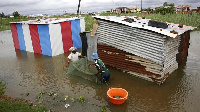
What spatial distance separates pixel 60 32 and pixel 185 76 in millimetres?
9529

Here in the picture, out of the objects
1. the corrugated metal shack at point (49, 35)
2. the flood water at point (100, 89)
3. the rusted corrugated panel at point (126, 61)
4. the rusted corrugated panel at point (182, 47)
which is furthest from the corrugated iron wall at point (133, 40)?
the corrugated metal shack at point (49, 35)

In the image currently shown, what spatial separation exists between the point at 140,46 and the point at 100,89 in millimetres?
2889

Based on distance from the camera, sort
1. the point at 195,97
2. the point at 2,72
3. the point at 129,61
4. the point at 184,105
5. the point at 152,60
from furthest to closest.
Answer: the point at 2,72 < the point at 129,61 < the point at 152,60 < the point at 195,97 < the point at 184,105

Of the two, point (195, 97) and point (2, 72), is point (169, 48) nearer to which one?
point (195, 97)

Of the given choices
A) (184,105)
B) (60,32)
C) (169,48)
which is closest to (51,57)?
(60,32)

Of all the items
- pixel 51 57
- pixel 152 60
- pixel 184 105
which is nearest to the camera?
pixel 184 105

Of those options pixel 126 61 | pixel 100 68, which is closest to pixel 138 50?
pixel 126 61

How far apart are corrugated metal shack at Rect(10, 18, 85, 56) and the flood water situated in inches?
90.2

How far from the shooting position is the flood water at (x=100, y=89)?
5.98 metres

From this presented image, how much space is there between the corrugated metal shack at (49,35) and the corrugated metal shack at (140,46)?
4620mm

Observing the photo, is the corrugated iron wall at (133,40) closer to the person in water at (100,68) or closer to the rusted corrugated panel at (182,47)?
the person in water at (100,68)

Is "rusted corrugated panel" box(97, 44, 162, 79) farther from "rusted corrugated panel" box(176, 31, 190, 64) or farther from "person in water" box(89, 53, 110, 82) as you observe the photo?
"rusted corrugated panel" box(176, 31, 190, 64)

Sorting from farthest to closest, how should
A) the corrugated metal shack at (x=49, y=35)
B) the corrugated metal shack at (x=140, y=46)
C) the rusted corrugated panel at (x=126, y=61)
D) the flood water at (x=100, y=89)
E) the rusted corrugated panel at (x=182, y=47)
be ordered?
the corrugated metal shack at (x=49, y=35), the rusted corrugated panel at (x=182, y=47), the rusted corrugated panel at (x=126, y=61), the corrugated metal shack at (x=140, y=46), the flood water at (x=100, y=89)

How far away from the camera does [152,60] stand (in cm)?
726
